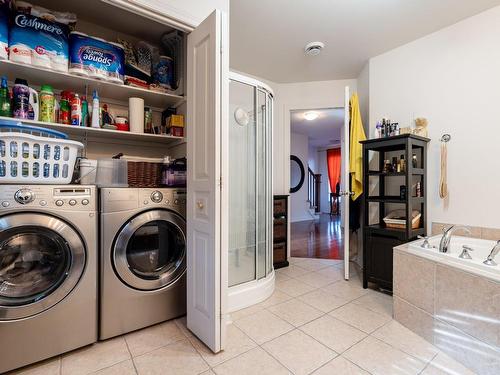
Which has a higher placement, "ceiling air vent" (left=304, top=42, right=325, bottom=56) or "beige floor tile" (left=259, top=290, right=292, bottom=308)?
"ceiling air vent" (left=304, top=42, right=325, bottom=56)

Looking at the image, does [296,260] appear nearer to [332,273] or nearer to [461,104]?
[332,273]

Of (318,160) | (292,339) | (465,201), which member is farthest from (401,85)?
(318,160)

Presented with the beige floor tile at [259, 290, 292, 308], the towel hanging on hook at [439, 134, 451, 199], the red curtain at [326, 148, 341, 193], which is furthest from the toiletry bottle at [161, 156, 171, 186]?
the red curtain at [326, 148, 341, 193]

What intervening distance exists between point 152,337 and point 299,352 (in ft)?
3.11

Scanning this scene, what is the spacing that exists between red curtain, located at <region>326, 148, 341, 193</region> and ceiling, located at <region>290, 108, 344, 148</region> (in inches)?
16.2

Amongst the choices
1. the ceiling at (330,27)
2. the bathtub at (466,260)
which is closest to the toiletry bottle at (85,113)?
the ceiling at (330,27)

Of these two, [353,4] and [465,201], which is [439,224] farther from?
[353,4]

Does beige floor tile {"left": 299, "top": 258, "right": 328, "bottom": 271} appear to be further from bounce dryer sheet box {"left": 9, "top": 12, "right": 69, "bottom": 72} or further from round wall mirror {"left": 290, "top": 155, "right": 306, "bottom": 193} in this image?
round wall mirror {"left": 290, "top": 155, "right": 306, "bottom": 193}

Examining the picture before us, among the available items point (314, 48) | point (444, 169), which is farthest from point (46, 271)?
point (444, 169)

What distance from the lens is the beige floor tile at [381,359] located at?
1316 millimetres

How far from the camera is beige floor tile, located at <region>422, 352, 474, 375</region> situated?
1.30 meters

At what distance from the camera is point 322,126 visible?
5656mm

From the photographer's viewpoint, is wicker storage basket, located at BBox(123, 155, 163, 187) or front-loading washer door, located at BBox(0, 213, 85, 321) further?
wicker storage basket, located at BBox(123, 155, 163, 187)

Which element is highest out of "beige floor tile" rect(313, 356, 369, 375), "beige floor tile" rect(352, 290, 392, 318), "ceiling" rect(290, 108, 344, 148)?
Answer: "ceiling" rect(290, 108, 344, 148)
